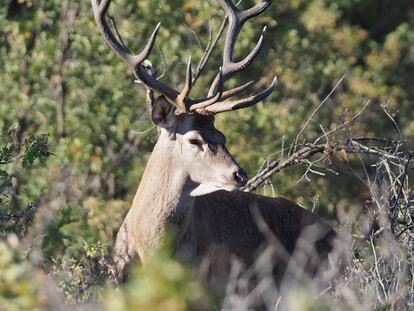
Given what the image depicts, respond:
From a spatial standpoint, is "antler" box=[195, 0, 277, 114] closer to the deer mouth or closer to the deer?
the deer

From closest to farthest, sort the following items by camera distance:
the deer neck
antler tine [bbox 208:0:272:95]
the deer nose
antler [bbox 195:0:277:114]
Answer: the deer neck, the deer nose, antler [bbox 195:0:277:114], antler tine [bbox 208:0:272:95]

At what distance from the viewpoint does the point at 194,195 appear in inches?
358

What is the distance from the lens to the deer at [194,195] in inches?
352

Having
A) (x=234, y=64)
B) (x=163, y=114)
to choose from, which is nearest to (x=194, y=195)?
(x=163, y=114)

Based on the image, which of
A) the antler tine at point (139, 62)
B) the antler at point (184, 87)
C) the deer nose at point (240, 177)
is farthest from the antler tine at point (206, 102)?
the deer nose at point (240, 177)

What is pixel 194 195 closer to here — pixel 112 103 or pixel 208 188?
pixel 208 188

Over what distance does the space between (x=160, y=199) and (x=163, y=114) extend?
0.60 m

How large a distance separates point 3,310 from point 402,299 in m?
2.78

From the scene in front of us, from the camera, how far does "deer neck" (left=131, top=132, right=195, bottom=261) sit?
29.2 feet

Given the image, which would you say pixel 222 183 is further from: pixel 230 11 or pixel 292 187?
pixel 292 187

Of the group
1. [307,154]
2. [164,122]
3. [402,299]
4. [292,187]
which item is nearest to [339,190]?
[292,187]

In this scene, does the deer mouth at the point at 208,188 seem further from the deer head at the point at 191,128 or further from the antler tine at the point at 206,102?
the antler tine at the point at 206,102

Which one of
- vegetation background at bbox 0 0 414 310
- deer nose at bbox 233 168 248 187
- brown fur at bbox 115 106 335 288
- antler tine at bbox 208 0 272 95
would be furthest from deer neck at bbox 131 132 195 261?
vegetation background at bbox 0 0 414 310

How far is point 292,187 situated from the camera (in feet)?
45.9
